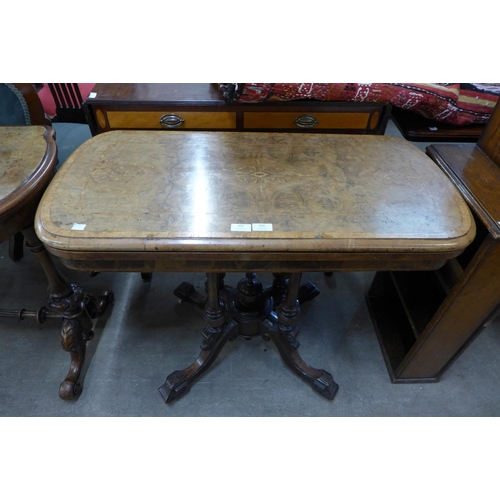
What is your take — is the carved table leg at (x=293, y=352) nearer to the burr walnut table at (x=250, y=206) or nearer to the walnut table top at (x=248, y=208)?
the burr walnut table at (x=250, y=206)

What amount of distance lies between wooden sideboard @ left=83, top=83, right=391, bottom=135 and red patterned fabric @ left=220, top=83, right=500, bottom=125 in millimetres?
37

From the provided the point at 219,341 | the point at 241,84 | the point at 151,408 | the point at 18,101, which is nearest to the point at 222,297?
the point at 219,341

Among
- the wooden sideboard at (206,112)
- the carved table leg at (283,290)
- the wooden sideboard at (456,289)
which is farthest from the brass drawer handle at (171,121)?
the wooden sideboard at (456,289)

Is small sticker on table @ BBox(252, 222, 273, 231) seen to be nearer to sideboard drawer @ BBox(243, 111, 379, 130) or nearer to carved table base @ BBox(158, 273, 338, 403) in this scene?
carved table base @ BBox(158, 273, 338, 403)

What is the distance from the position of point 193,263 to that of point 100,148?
1.92 ft

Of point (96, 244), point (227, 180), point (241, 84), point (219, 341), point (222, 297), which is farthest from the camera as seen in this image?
point (222, 297)

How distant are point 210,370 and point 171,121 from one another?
1093mm

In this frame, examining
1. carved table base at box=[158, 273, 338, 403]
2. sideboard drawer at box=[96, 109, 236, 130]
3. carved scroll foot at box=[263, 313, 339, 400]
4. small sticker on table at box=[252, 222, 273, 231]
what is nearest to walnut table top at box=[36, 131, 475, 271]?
small sticker on table at box=[252, 222, 273, 231]

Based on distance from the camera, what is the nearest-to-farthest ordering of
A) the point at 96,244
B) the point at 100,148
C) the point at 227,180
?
the point at 96,244 → the point at 227,180 → the point at 100,148

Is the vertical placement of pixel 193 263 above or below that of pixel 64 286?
above

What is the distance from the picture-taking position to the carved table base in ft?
4.48

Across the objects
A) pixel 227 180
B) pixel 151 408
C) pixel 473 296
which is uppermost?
pixel 227 180

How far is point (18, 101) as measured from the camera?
1.50 metres
